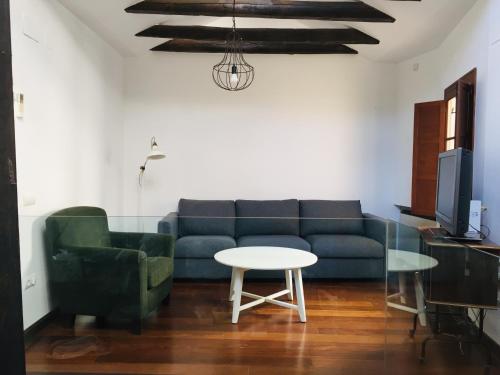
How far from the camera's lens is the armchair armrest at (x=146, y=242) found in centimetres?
293

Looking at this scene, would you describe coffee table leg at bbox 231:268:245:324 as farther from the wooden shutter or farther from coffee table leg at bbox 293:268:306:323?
the wooden shutter

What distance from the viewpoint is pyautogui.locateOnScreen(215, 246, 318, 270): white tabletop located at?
9.10ft

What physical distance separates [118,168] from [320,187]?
2.41 metres

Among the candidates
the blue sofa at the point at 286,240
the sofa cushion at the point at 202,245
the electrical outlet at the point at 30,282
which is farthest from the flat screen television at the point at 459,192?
the electrical outlet at the point at 30,282

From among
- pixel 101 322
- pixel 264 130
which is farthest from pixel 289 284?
pixel 264 130

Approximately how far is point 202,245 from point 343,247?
1.40m

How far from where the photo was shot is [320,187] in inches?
176

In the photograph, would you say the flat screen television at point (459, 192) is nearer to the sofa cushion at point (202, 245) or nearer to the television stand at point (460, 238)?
the television stand at point (460, 238)

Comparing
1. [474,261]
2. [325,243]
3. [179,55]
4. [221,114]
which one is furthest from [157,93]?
[474,261]

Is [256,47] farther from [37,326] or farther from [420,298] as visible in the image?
[37,326]

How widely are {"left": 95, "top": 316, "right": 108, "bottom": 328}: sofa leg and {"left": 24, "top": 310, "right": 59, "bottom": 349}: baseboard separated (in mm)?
298

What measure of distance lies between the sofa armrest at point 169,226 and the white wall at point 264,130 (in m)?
0.97

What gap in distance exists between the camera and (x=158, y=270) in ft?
9.40

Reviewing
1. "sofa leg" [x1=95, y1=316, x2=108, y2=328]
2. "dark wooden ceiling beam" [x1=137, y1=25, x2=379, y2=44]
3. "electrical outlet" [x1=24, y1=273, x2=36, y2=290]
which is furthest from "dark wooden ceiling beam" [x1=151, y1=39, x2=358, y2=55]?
"sofa leg" [x1=95, y1=316, x2=108, y2=328]
